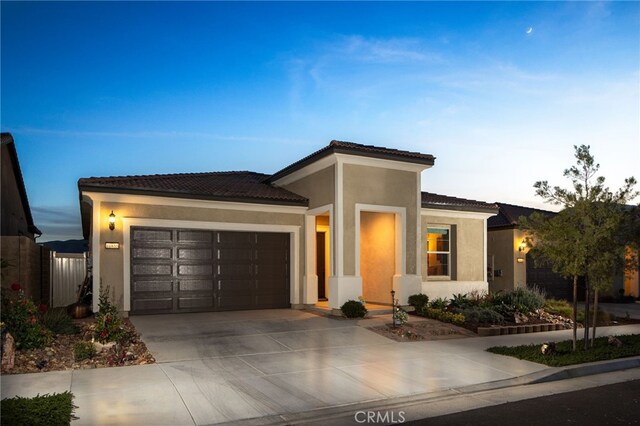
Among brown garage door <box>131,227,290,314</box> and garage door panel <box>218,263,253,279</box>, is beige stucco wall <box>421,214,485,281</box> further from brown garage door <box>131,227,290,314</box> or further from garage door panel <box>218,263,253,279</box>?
garage door panel <box>218,263,253,279</box>

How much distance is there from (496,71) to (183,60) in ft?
33.1

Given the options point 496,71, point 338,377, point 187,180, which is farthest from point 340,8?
point 338,377

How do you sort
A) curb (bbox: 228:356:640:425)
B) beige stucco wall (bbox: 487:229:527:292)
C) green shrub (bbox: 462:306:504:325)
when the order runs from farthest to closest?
beige stucco wall (bbox: 487:229:527:292) → green shrub (bbox: 462:306:504:325) → curb (bbox: 228:356:640:425)

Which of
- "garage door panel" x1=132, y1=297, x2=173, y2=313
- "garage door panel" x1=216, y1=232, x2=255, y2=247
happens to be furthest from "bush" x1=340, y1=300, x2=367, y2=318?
"garage door panel" x1=132, y1=297, x2=173, y2=313

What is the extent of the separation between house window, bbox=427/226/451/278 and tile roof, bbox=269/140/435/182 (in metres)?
3.36

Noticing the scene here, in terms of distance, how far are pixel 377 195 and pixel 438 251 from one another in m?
4.47

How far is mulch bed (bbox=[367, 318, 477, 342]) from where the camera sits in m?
10.7

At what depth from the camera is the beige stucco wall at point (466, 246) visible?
16.8 meters

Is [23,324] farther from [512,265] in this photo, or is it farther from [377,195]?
[512,265]

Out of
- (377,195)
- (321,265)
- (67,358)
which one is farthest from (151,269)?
(377,195)

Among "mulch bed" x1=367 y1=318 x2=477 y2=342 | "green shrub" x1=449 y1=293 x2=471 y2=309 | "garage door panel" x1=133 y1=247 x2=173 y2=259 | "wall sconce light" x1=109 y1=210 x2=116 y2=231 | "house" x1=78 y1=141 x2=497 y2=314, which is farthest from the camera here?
"green shrub" x1=449 y1=293 x2=471 y2=309

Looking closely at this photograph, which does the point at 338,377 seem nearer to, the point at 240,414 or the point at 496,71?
the point at 240,414

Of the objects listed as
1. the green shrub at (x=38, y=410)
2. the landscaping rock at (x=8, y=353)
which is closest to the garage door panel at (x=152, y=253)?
the landscaping rock at (x=8, y=353)

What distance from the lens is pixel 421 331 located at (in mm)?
11227
